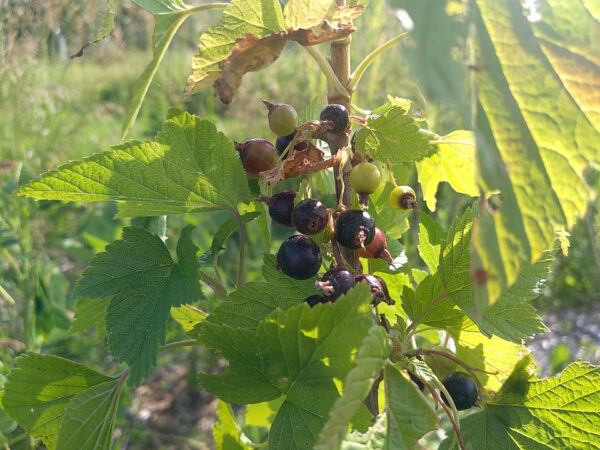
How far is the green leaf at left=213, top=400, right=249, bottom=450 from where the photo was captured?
691 millimetres

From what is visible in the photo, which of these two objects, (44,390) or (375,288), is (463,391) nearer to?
(375,288)

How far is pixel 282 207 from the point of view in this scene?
1.85 ft

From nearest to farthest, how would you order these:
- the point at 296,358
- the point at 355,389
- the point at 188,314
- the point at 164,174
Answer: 1. the point at 355,389
2. the point at 296,358
3. the point at 164,174
4. the point at 188,314

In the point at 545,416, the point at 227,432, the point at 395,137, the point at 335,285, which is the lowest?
the point at 227,432

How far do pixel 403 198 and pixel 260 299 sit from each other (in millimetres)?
222

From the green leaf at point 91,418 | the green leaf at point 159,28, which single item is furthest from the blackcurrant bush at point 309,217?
the green leaf at point 91,418

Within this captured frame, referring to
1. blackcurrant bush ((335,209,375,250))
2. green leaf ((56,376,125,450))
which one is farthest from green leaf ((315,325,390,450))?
green leaf ((56,376,125,450))

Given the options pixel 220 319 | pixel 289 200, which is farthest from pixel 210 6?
pixel 220 319

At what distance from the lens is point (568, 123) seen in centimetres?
37

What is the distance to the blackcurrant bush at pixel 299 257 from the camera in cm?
50

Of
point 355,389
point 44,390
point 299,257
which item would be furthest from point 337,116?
point 44,390

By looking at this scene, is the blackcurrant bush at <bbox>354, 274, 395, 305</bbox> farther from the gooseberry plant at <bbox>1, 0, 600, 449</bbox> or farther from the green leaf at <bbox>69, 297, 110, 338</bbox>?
the green leaf at <bbox>69, 297, 110, 338</bbox>

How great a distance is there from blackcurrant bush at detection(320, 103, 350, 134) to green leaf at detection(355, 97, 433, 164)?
0.08 feet

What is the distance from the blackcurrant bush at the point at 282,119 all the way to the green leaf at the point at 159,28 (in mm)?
136
